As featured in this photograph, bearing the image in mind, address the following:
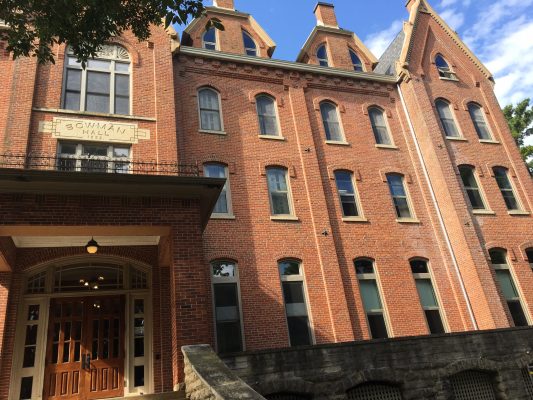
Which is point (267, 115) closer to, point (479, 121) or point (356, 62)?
point (356, 62)

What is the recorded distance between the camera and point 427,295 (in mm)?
14234

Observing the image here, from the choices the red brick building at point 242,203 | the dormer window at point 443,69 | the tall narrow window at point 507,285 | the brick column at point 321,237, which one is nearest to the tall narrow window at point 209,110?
the red brick building at point 242,203

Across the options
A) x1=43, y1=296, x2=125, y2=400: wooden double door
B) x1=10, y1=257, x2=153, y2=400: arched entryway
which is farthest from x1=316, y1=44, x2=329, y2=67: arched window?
x1=43, y1=296, x2=125, y2=400: wooden double door

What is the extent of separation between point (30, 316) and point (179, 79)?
905cm

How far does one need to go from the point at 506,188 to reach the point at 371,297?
26.7ft

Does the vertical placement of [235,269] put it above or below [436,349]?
above

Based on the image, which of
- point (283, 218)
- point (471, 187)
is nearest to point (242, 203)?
point (283, 218)

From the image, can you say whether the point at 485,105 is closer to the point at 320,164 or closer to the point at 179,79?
the point at 320,164

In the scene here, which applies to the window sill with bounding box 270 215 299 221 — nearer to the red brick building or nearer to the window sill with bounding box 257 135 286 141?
the red brick building

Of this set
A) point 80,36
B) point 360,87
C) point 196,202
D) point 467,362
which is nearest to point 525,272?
point 467,362

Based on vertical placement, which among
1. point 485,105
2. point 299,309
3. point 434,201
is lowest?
point 299,309

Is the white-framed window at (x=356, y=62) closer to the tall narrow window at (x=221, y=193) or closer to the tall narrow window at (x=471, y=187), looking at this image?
the tall narrow window at (x=471, y=187)

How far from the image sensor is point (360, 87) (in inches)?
696

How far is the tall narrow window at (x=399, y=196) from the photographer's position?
615 inches
